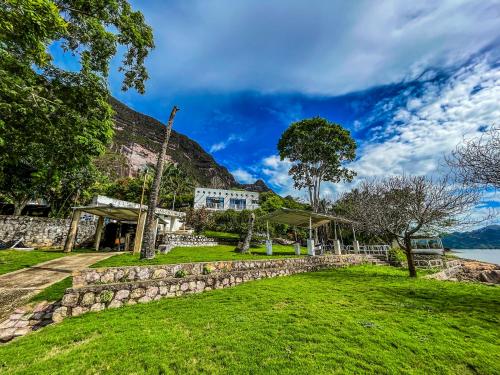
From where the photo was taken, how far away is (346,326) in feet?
15.8

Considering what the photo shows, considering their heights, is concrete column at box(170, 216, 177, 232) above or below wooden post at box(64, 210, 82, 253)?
above

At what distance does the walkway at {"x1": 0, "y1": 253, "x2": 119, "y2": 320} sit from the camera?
6.03 metres

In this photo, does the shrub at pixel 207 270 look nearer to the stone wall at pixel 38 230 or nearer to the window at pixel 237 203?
the stone wall at pixel 38 230

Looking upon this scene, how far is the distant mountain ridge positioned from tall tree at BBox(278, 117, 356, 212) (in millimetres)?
51601

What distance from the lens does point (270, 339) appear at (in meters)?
4.17

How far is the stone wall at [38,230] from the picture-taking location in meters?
17.1

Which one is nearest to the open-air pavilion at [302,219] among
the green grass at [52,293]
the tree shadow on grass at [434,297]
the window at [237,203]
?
the tree shadow on grass at [434,297]

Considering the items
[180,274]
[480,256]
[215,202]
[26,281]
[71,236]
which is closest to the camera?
[26,281]

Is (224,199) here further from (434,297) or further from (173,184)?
(434,297)

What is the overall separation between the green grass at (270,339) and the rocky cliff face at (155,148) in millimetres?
68719

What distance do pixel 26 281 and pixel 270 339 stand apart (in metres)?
8.85

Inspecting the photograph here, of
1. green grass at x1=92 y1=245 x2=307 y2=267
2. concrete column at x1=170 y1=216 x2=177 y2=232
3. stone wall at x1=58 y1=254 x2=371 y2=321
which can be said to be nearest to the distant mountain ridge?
concrete column at x1=170 y1=216 x2=177 y2=232

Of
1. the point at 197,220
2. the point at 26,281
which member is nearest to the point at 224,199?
the point at 197,220

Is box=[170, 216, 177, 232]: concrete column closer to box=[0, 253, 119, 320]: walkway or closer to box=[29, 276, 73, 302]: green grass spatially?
box=[0, 253, 119, 320]: walkway
